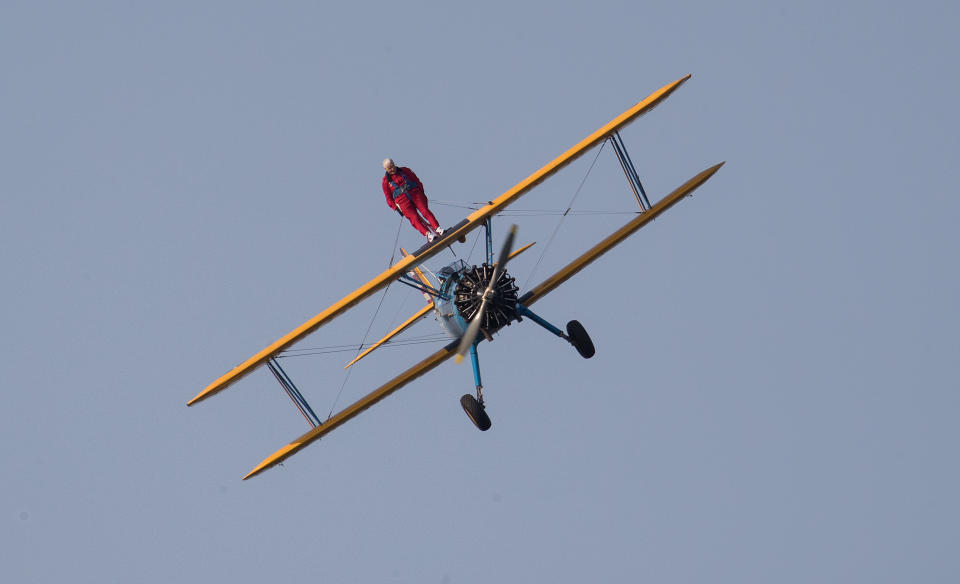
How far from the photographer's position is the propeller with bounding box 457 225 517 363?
28.4 m

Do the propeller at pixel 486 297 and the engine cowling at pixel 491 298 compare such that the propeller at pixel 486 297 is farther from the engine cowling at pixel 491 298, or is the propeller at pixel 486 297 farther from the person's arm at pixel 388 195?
the person's arm at pixel 388 195

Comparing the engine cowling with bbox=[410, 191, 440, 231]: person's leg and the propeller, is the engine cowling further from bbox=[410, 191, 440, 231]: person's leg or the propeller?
bbox=[410, 191, 440, 231]: person's leg

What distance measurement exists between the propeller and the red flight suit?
1801 mm

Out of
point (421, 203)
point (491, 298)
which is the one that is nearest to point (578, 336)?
point (491, 298)

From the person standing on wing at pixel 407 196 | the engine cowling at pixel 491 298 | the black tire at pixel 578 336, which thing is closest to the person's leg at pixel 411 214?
the person standing on wing at pixel 407 196

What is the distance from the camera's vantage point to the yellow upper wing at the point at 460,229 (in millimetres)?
29484

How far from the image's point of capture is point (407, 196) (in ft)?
101

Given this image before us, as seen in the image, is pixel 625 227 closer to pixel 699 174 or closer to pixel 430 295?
pixel 699 174

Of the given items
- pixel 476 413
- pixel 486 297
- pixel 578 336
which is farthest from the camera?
pixel 578 336

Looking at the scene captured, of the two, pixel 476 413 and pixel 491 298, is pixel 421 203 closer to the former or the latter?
pixel 491 298

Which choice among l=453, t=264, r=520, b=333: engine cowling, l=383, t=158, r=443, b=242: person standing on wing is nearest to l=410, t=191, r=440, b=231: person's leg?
l=383, t=158, r=443, b=242: person standing on wing

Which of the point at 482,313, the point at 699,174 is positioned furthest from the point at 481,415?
the point at 699,174

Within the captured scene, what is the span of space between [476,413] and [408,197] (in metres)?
4.02

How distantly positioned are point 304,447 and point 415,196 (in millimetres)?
5120
